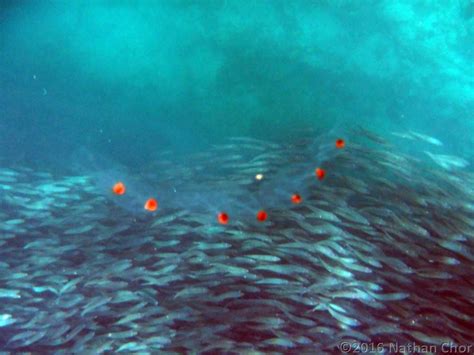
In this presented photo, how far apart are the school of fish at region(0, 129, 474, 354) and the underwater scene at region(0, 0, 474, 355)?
3 centimetres

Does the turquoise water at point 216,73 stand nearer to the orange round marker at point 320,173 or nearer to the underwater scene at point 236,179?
the underwater scene at point 236,179

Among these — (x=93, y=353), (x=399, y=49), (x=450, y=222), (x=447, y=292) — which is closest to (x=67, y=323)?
(x=93, y=353)

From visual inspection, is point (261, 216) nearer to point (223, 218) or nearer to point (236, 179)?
point (223, 218)

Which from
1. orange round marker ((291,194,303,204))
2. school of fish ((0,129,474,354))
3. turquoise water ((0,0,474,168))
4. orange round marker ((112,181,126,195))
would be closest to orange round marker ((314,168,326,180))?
school of fish ((0,129,474,354))

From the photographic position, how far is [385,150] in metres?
7.12

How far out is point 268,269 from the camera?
5.59 m

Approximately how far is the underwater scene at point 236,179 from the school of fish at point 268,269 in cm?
3

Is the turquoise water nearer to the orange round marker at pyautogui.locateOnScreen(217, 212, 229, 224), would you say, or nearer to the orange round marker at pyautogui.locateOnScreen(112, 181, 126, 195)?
the orange round marker at pyautogui.locateOnScreen(112, 181, 126, 195)

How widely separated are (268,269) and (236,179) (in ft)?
7.64

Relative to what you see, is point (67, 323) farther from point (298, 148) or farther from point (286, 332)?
point (298, 148)

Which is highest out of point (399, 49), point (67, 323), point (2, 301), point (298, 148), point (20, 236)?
point (399, 49)

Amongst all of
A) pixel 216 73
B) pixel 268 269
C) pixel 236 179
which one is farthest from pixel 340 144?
pixel 216 73

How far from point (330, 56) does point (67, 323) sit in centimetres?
1042

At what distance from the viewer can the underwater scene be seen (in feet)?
17.7
